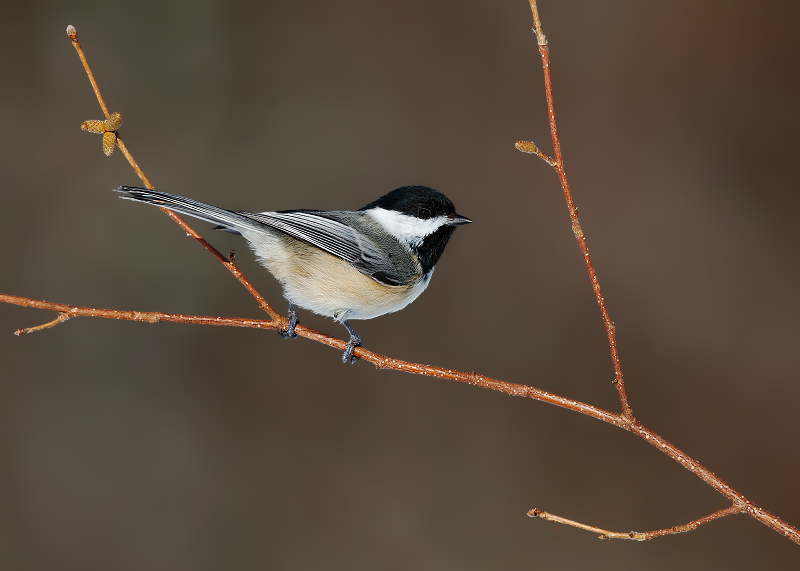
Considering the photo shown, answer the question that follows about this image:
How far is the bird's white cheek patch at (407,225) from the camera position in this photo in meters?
1.24

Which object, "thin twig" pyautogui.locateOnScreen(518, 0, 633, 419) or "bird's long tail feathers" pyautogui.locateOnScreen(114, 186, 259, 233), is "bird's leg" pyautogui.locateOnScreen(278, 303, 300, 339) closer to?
"bird's long tail feathers" pyautogui.locateOnScreen(114, 186, 259, 233)

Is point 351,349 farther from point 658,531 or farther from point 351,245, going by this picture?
point 658,531

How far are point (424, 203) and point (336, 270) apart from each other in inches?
9.1

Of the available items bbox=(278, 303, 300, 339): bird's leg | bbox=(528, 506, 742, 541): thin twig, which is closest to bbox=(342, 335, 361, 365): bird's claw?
bbox=(278, 303, 300, 339): bird's leg

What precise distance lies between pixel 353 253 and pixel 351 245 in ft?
0.07

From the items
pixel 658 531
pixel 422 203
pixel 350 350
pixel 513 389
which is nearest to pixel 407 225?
pixel 422 203

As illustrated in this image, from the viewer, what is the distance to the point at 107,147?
0.85 meters

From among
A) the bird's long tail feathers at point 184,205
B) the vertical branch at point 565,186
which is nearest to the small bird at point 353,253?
the bird's long tail feathers at point 184,205

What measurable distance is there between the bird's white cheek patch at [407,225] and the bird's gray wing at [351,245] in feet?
0.08

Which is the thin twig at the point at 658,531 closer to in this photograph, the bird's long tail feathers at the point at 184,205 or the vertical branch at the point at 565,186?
the vertical branch at the point at 565,186

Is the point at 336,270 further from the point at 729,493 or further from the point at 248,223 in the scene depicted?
the point at 729,493

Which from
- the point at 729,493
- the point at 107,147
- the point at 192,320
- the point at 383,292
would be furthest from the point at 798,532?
the point at 107,147

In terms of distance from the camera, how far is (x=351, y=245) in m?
1.25

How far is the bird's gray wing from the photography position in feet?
3.88
